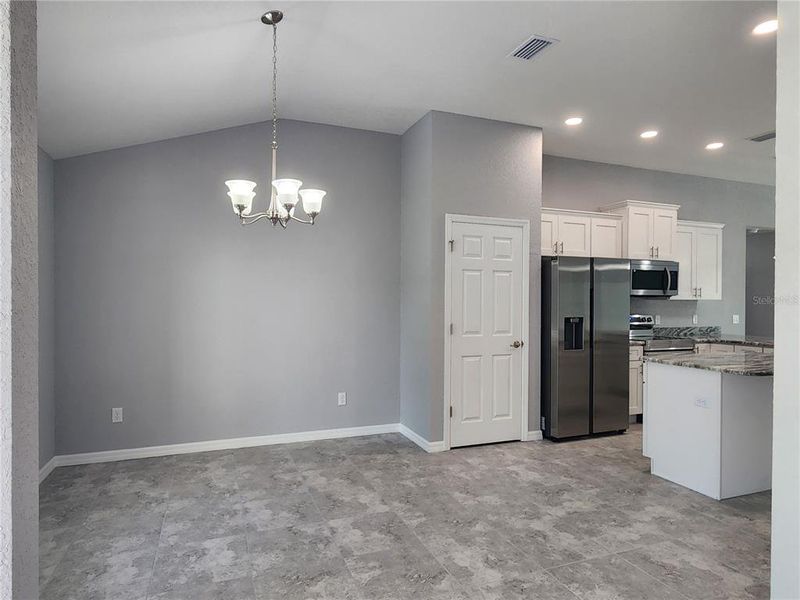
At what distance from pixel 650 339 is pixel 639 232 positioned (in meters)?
1.26

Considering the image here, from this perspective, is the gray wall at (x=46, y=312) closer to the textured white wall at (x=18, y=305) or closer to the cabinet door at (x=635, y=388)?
the textured white wall at (x=18, y=305)

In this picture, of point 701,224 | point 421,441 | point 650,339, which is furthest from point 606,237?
point 421,441

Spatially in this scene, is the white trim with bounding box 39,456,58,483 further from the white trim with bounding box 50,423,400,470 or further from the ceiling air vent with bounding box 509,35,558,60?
the ceiling air vent with bounding box 509,35,558,60

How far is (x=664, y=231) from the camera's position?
573 centimetres

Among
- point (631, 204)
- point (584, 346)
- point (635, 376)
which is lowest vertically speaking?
point (635, 376)

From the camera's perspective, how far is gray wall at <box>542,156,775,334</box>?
18.9ft

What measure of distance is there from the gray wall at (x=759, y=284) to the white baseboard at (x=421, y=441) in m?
6.46

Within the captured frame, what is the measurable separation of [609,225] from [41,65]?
5337 mm

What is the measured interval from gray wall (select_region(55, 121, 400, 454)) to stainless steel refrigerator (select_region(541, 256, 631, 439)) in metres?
1.56

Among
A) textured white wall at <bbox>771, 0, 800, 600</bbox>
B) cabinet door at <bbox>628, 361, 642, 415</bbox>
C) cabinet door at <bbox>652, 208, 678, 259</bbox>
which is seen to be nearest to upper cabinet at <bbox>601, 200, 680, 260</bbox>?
cabinet door at <bbox>652, 208, 678, 259</bbox>

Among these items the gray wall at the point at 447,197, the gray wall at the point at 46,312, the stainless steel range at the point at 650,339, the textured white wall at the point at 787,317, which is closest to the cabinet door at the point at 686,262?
the stainless steel range at the point at 650,339

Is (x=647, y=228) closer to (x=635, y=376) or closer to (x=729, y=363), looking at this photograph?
(x=635, y=376)

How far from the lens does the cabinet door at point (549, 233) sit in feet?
16.9

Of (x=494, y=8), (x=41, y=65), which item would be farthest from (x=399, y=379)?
(x=41, y=65)
